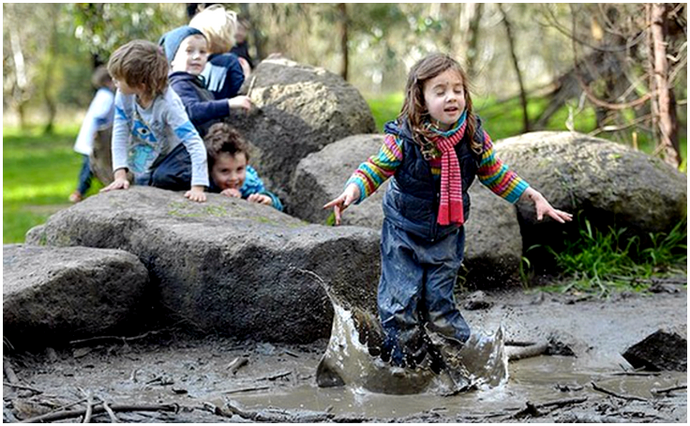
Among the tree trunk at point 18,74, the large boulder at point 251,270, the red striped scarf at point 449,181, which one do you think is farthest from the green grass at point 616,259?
the tree trunk at point 18,74

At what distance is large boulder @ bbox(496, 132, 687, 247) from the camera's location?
6820 millimetres

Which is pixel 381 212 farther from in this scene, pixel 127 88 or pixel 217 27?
pixel 217 27

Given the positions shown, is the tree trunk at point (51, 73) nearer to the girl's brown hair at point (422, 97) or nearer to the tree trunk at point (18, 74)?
the tree trunk at point (18, 74)

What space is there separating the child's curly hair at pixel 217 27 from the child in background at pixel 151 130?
1196 mm

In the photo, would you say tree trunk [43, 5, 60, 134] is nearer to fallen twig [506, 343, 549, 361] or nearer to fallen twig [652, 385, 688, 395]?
fallen twig [506, 343, 549, 361]

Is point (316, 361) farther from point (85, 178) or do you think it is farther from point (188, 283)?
point (85, 178)

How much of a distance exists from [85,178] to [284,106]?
3.62 m

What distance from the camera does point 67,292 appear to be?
16.2 feet

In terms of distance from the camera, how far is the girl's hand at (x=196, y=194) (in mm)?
5930

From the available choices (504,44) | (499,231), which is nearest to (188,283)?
(499,231)

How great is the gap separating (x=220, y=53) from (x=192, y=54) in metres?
0.75

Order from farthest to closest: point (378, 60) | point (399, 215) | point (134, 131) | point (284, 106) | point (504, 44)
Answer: point (504, 44) < point (378, 60) < point (284, 106) < point (134, 131) < point (399, 215)

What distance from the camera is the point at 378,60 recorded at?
61.2ft

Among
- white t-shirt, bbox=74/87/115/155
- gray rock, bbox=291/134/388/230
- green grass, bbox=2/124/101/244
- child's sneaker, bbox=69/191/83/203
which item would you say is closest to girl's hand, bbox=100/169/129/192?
gray rock, bbox=291/134/388/230
